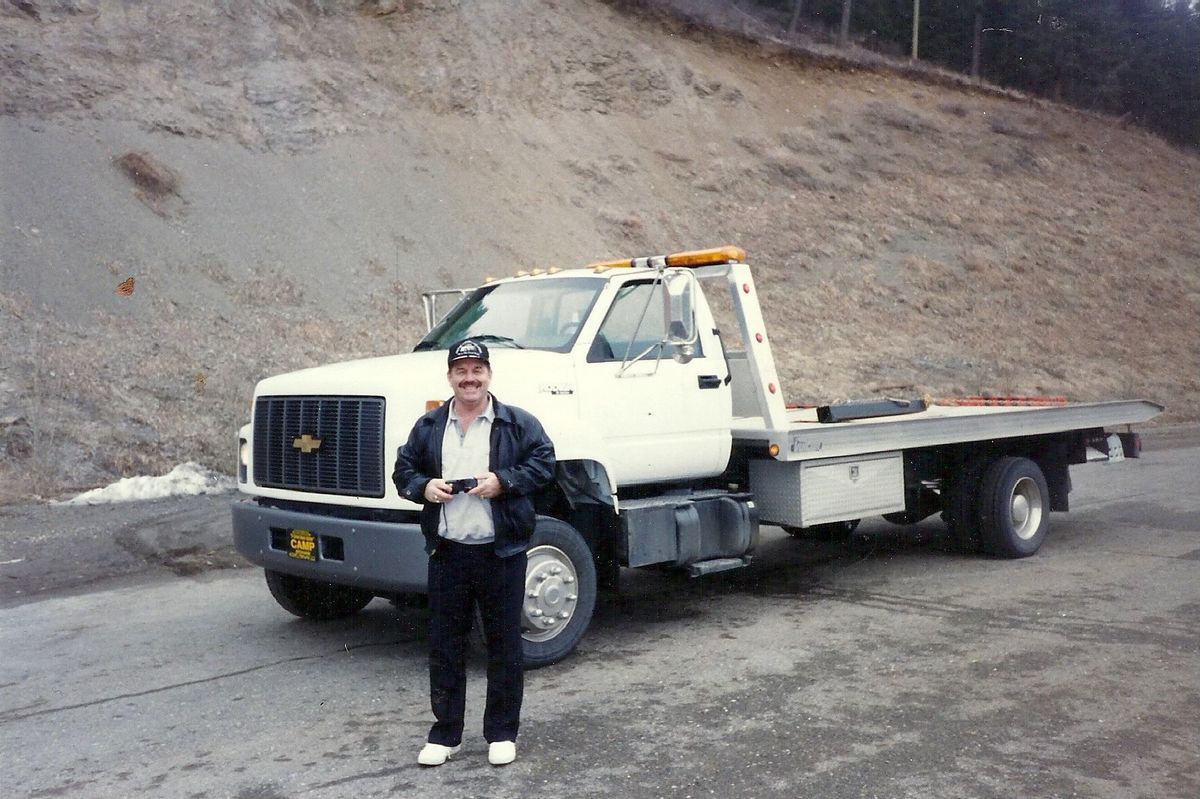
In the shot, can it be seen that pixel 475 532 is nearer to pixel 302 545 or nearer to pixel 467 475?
pixel 467 475

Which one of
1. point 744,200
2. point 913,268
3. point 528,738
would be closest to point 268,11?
point 744,200

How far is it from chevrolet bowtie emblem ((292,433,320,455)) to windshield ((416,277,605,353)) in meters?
1.28

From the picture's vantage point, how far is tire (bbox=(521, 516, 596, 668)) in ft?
21.6

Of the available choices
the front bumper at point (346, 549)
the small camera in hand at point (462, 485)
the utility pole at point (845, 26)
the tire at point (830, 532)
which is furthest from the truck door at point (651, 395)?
the utility pole at point (845, 26)

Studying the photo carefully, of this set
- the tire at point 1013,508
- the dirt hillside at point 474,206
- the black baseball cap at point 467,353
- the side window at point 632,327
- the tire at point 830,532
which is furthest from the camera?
the dirt hillside at point 474,206

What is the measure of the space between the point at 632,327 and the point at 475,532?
293 centimetres

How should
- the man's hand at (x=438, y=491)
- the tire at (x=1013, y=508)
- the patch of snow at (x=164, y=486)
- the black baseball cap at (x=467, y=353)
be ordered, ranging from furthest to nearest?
the patch of snow at (x=164, y=486), the tire at (x=1013, y=508), the black baseball cap at (x=467, y=353), the man's hand at (x=438, y=491)

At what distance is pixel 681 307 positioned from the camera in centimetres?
777

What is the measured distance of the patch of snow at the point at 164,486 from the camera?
1277 centimetres

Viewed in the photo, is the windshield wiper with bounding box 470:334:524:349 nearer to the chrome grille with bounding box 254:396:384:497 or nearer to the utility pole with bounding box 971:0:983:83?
the chrome grille with bounding box 254:396:384:497

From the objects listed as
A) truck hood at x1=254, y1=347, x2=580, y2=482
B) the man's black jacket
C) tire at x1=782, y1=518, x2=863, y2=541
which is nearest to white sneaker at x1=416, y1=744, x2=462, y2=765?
the man's black jacket

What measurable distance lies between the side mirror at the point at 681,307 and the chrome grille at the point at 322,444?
2076 millimetres

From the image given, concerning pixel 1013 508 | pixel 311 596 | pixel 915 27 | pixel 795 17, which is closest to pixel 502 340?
pixel 311 596

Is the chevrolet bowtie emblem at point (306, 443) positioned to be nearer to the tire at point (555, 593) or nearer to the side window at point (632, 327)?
the tire at point (555, 593)
